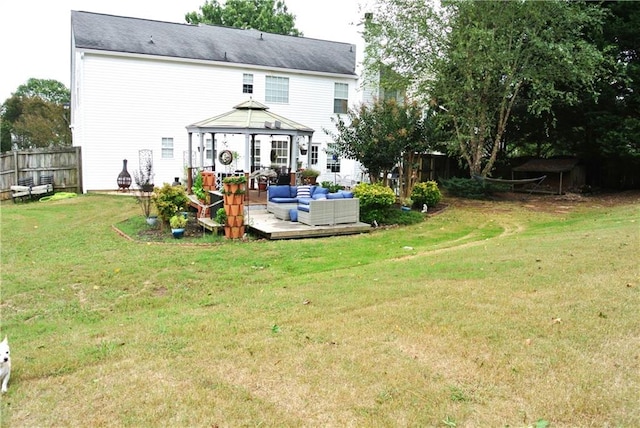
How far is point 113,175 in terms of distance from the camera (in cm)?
1867

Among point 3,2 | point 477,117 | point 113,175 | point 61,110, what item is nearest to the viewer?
point 3,2

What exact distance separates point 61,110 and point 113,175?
85.7 feet

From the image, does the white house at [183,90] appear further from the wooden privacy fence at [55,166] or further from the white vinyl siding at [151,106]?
the wooden privacy fence at [55,166]

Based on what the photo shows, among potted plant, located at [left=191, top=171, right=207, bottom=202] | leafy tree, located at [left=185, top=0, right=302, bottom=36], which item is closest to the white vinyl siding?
potted plant, located at [left=191, top=171, right=207, bottom=202]

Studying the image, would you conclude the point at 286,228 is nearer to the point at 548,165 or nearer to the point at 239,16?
the point at 548,165

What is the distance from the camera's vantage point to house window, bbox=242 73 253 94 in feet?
67.7

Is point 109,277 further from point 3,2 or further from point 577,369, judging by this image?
point 3,2

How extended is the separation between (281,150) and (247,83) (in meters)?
3.27

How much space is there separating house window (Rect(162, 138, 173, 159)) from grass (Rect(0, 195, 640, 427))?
11.6 meters

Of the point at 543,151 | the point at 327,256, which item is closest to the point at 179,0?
the point at 543,151

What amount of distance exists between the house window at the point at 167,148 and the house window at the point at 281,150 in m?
4.36

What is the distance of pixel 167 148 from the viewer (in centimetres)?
1955

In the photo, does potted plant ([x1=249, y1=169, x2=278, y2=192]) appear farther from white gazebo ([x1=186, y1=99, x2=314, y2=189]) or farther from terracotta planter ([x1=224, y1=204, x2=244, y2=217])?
terracotta planter ([x1=224, y1=204, x2=244, y2=217])

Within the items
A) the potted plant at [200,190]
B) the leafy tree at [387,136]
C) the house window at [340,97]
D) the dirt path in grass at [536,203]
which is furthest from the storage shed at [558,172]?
the potted plant at [200,190]
